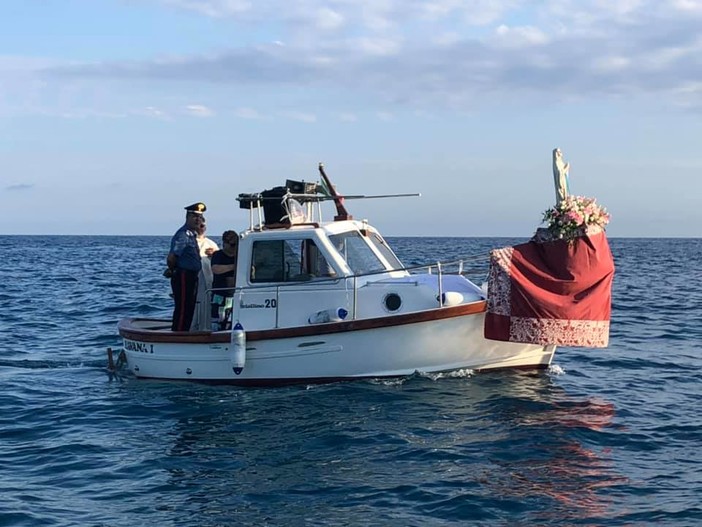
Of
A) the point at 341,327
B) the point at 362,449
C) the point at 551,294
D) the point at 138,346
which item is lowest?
the point at 362,449

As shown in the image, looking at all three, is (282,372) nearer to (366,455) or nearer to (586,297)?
(366,455)

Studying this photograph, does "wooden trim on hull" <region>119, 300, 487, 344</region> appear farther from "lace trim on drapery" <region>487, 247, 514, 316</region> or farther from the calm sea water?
the calm sea water

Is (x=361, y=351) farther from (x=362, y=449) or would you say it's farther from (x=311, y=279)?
(x=362, y=449)

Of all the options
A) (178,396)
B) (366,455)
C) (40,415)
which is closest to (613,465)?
(366,455)

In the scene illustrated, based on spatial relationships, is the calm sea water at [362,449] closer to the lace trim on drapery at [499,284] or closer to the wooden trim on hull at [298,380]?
the wooden trim on hull at [298,380]

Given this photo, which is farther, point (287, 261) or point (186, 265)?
point (186, 265)

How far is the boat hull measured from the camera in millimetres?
11750

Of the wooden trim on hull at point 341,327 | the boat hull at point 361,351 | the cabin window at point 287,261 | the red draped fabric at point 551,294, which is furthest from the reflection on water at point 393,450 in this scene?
the cabin window at point 287,261

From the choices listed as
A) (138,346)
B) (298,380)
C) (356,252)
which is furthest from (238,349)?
(356,252)

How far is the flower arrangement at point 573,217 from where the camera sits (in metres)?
11.3

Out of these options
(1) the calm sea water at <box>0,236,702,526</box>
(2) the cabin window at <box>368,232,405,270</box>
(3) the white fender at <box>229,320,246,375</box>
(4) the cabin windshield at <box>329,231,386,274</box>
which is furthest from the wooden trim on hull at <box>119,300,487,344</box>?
(2) the cabin window at <box>368,232,405,270</box>

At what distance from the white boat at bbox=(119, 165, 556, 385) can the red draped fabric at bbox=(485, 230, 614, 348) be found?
1.28 feet

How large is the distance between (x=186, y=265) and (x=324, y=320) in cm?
243

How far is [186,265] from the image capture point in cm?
1305
